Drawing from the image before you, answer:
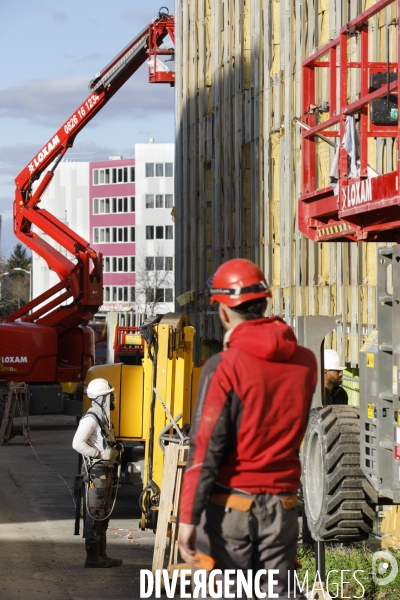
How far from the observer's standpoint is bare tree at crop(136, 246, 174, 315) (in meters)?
82.6

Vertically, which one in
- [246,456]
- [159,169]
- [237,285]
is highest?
[159,169]

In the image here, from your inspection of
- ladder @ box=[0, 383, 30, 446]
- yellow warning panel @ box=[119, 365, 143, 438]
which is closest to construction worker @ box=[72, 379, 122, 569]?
yellow warning panel @ box=[119, 365, 143, 438]

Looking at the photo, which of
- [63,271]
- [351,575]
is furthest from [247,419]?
[63,271]

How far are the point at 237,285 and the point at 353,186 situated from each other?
279cm

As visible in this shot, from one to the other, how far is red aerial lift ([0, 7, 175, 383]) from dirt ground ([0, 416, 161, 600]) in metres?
5.41

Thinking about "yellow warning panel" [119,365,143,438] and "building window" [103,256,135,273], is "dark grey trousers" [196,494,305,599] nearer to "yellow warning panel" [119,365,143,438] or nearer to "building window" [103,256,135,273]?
"yellow warning panel" [119,365,143,438]

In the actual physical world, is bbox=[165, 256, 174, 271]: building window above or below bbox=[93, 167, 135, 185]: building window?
below

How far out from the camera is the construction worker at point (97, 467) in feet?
32.8

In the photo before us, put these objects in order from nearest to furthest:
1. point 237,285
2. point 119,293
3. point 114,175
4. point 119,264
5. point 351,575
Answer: point 237,285
point 351,575
point 119,293
point 119,264
point 114,175

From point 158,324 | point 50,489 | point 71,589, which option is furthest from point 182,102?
point 71,589

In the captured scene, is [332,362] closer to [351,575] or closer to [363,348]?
[351,575]

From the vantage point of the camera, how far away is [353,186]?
718 centimetres

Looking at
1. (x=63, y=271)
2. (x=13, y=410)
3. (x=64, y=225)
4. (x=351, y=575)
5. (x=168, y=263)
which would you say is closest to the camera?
(x=351, y=575)

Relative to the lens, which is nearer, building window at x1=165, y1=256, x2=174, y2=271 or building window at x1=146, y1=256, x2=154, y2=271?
building window at x1=146, y1=256, x2=154, y2=271
